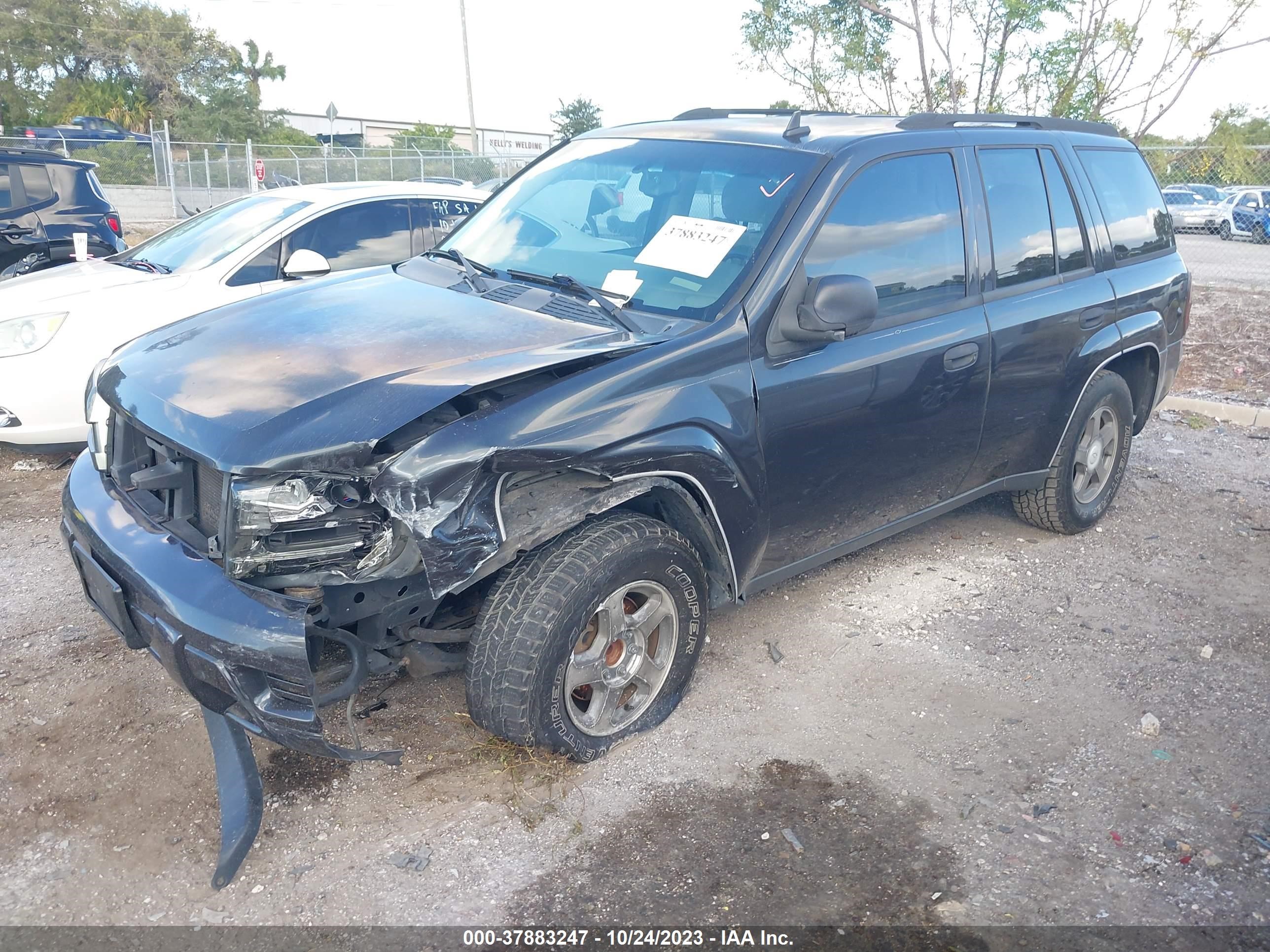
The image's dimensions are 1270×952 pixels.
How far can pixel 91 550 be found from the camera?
10.1 feet

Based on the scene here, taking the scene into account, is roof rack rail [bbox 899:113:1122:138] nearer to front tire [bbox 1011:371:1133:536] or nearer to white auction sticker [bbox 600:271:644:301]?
front tire [bbox 1011:371:1133:536]

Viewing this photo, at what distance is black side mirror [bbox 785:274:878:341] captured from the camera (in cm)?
322

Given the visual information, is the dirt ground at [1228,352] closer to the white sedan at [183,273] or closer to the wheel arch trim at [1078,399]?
the wheel arch trim at [1078,399]

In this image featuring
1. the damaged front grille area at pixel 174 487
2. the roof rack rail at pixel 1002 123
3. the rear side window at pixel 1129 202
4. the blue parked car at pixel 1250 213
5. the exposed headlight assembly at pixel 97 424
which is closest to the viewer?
the damaged front grille area at pixel 174 487

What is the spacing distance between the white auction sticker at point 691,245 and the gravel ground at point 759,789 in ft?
5.01

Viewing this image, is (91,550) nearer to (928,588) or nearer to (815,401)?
(815,401)

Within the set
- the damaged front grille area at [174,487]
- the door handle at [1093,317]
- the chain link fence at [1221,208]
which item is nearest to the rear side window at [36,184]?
the damaged front grille area at [174,487]

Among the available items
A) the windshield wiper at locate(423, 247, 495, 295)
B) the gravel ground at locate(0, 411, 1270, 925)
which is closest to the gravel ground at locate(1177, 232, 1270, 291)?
the gravel ground at locate(0, 411, 1270, 925)

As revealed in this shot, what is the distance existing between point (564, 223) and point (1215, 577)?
3.58 m

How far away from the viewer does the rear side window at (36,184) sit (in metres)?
9.61

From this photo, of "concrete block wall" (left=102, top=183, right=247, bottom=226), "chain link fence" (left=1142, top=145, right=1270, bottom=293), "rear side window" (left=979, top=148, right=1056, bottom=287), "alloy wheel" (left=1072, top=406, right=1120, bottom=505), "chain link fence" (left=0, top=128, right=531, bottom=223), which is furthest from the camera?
"concrete block wall" (left=102, top=183, right=247, bottom=226)

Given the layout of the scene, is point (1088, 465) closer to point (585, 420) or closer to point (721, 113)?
point (721, 113)

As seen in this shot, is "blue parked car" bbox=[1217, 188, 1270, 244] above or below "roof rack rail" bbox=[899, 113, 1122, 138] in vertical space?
above

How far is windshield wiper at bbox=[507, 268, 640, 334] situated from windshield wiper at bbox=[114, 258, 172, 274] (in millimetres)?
3305
